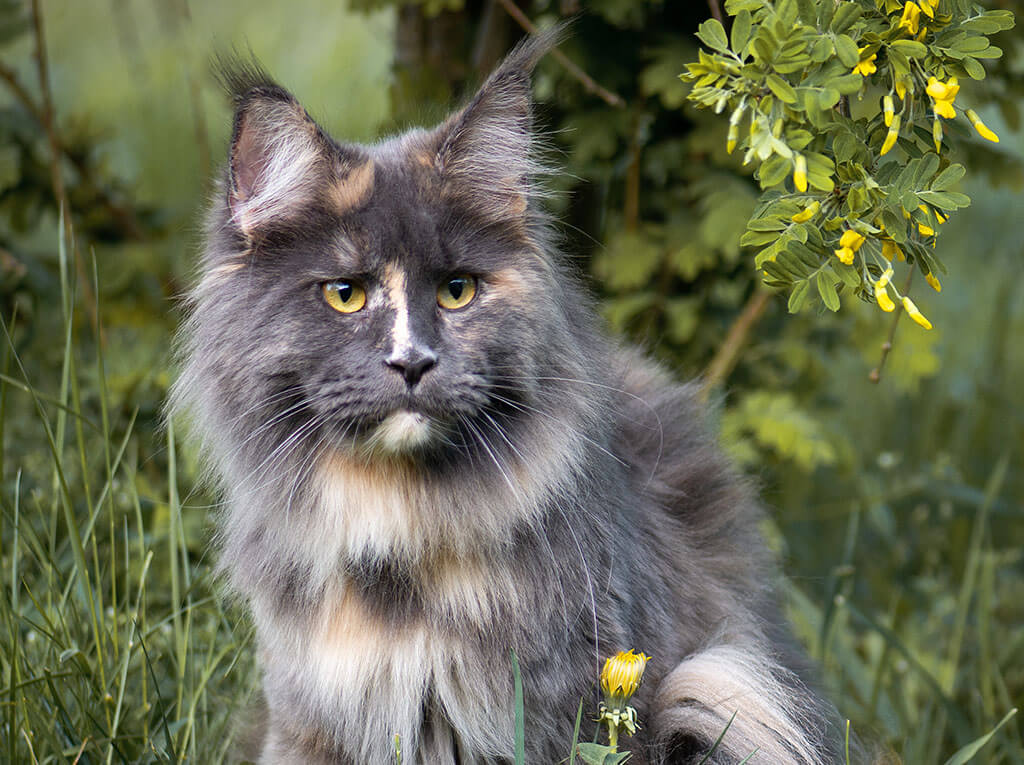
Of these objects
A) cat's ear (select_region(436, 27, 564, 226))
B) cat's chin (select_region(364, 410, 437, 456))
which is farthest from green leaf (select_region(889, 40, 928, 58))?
cat's chin (select_region(364, 410, 437, 456))

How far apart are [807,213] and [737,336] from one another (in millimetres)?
1796

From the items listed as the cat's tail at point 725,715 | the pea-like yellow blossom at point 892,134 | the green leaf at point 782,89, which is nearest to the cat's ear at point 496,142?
the green leaf at point 782,89

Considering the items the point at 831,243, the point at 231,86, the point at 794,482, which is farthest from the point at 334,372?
the point at 794,482

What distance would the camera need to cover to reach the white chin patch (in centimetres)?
196

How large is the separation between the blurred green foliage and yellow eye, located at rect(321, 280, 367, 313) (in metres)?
0.65

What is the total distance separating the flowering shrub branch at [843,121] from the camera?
172cm

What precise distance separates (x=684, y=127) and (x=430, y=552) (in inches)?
79.3

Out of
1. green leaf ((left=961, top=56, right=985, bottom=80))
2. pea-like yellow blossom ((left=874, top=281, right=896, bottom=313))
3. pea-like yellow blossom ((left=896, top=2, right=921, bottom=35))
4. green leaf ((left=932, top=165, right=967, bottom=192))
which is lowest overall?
pea-like yellow blossom ((left=874, top=281, right=896, bottom=313))

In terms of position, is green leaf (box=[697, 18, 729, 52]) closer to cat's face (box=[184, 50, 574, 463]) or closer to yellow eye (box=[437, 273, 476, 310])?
cat's face (box=[184, 50, 574, 463])

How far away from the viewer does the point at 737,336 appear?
3.58 m

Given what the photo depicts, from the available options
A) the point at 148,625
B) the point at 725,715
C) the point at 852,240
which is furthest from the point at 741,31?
the point at 148,625

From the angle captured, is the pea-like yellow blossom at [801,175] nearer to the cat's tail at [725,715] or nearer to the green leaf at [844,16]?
the green leaf at [844,16]

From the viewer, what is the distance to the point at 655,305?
373cm

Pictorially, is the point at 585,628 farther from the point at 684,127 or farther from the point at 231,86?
the point at 684,127
